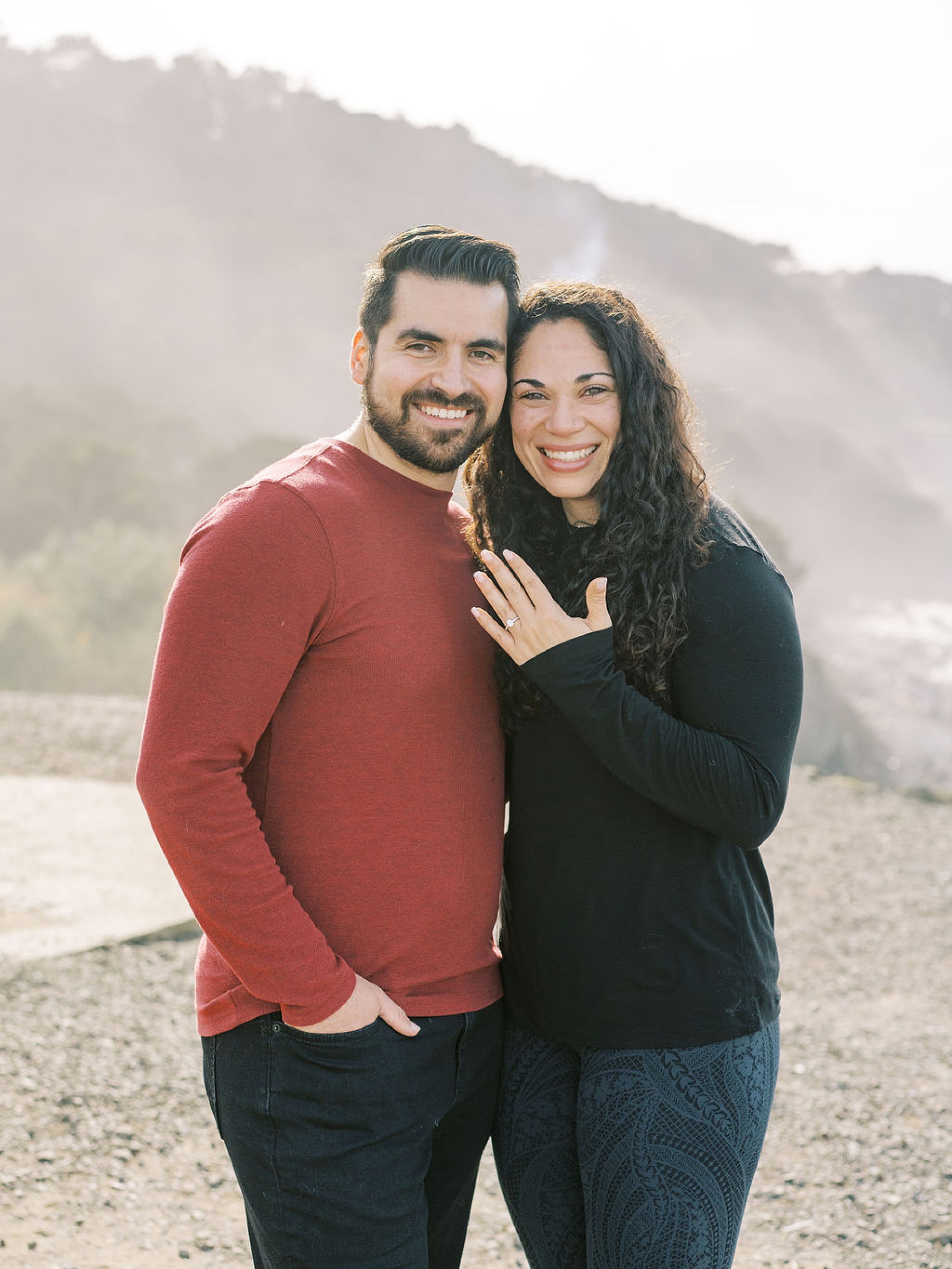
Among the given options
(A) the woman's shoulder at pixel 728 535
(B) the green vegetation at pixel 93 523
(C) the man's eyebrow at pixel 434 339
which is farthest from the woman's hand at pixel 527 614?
(B) the green vegetation at pixel 93 523

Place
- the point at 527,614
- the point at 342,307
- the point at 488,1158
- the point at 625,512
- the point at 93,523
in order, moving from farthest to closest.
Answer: the point at 342,307, the point at 93,523, the point at 488,1158, the point at 625,512, the point at 527,614

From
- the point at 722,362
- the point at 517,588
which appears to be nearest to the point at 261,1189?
the point at 517,588

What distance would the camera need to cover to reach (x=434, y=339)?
2150mm

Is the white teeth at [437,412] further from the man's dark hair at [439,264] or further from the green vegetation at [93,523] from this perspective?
the green vegetation at [93,523]

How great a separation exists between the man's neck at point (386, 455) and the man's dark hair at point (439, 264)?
7.9 inches

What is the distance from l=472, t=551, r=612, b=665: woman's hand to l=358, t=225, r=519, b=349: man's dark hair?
60 centimetres

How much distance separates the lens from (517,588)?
1.92 m

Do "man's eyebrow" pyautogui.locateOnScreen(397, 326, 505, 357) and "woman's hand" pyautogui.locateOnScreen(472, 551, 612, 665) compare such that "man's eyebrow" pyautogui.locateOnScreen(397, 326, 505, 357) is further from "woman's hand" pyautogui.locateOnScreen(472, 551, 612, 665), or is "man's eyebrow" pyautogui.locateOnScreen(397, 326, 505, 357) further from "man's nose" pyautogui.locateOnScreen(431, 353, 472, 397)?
"woman's hand" pyautogui.locateOnScreen(472, 551, 612, 665)

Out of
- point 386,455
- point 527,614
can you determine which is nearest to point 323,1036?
point 527,614

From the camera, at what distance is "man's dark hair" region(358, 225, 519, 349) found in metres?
2.15

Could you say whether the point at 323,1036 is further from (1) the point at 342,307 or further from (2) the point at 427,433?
(1) the point at 342,307

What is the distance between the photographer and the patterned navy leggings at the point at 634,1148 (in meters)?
1.80

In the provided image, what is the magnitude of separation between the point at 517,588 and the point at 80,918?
194 inches

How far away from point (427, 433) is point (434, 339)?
207 mm
